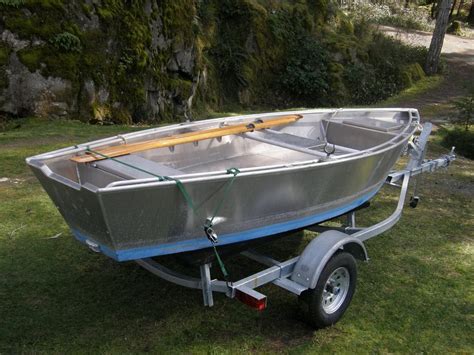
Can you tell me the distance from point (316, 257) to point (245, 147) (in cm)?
185

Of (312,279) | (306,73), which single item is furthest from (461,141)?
(312,279)

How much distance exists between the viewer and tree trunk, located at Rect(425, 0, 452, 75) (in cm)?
1923

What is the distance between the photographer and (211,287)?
11.6 ft

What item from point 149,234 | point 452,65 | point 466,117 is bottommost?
point 452,65

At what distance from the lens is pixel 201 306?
4191 mm

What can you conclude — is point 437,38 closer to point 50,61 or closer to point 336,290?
point 50,61

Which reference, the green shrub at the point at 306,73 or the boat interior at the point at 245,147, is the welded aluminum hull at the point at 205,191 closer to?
the boat interior at the point at 245,147

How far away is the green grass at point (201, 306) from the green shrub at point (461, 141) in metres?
5.81

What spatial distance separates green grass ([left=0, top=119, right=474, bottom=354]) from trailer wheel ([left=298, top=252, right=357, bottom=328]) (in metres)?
0.13

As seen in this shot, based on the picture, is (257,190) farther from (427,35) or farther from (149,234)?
(427,35)

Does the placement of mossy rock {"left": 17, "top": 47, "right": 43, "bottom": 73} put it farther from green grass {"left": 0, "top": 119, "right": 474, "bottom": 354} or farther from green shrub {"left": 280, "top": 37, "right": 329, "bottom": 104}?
green shrub {"left": 280, "top": 37, "right": 329, "bottom": 104}

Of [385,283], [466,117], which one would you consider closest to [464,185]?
[385,283]

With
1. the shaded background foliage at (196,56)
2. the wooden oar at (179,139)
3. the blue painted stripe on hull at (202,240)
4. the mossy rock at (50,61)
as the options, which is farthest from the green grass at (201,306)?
the shaded background foliage at (196,56)

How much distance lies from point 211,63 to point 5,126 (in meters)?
7.80
